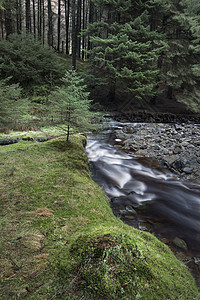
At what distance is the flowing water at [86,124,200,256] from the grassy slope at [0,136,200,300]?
5.55 ft

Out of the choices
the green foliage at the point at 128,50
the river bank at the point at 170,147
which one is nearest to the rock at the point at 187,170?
the river bank at the point at 170,147

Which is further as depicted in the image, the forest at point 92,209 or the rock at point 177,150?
the rock at point 177,150

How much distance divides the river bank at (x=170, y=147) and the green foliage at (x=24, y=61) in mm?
7799

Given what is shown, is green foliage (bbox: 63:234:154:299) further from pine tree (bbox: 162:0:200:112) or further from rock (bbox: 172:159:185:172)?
pine tree (bbox: 162:0:200:112)

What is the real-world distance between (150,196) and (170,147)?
473 cm

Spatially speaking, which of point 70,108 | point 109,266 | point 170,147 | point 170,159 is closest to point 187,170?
point 170,159

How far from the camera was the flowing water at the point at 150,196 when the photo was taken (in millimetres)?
3881

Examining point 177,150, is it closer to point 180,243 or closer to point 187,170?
point 187,170

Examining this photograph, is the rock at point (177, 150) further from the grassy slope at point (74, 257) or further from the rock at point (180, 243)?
the grassy slope at point (74, 257)

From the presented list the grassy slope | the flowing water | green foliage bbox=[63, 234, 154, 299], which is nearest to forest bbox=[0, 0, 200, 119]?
the flowing water

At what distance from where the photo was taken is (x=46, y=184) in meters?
3.19

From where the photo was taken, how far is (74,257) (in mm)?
1656

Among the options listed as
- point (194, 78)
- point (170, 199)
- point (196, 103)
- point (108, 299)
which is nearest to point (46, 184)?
point (108, 299)

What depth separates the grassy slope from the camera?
142 cm
